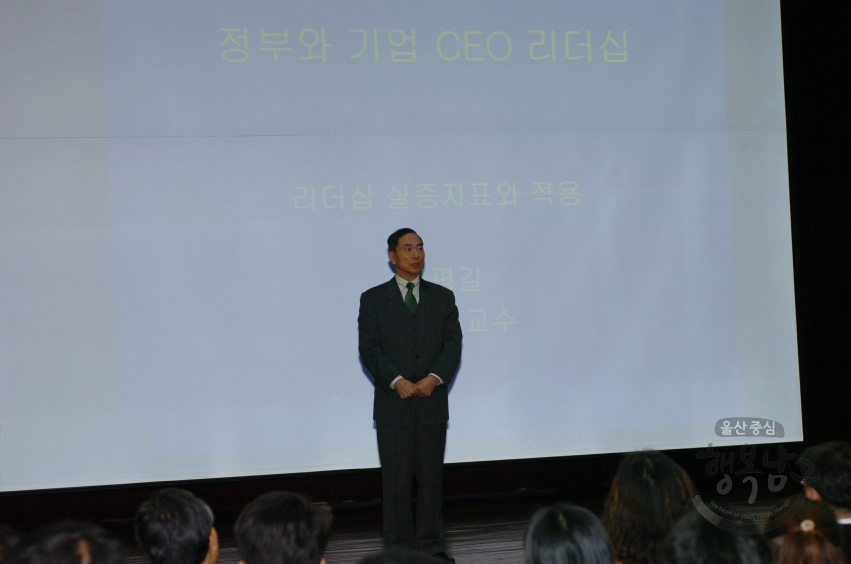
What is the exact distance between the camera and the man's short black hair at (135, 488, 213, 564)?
61.2 inches

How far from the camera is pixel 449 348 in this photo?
126 inches

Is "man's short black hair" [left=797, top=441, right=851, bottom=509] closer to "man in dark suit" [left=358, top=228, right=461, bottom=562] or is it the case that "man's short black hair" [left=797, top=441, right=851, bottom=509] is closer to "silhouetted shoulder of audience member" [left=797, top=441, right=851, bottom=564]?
"silhouetted shoulder of audience member" [left=797, top=441, right=851, bottom=564]

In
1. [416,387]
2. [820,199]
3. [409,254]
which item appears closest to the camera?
[416,387]

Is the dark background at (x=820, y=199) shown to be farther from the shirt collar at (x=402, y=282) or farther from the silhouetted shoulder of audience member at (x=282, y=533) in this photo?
the silhouetted shoulder of audience member at (x=282, y=533)

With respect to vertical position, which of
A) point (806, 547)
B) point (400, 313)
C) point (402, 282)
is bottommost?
point (806, 547)

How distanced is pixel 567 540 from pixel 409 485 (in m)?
1.93

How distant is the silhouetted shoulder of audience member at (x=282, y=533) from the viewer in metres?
1.39

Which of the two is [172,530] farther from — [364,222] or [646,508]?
[364,222]

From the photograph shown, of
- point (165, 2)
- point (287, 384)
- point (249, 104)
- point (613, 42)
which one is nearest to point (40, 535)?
point (287, 384)

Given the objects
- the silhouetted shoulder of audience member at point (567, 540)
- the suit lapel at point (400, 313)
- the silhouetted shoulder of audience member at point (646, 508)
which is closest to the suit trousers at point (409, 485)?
the suit lapel at point (400, 313)

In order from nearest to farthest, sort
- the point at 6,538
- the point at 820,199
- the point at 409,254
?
the point at 6,538, the point at 409,254, the point at 820,199

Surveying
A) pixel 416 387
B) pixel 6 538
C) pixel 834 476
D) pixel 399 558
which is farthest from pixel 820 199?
pixel 6 538

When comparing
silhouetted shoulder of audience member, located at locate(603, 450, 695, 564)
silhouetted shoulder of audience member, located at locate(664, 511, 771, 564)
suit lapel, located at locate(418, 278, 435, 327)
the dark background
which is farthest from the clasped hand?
the dark background

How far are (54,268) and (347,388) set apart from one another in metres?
1.47
